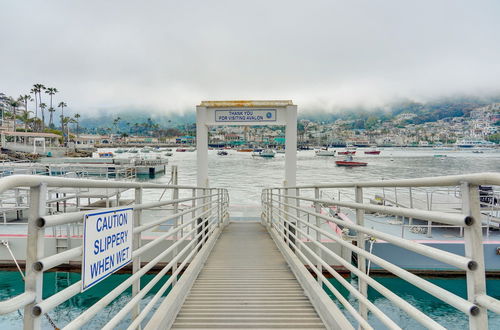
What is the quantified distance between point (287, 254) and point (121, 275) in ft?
17.6

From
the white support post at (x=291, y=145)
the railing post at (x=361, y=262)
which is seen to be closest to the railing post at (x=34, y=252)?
the railing post at (x=361, y=262)

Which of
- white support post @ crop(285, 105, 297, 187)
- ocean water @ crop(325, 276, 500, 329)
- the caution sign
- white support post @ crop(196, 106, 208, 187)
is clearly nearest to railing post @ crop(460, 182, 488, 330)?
the caution sign

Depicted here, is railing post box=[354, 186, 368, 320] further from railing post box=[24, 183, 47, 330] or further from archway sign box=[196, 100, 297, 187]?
archway sign box=[196, 100, 297, 187]

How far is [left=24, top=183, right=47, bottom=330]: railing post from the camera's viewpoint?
3.96 feet

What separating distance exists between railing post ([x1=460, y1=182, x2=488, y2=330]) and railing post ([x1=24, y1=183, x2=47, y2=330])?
1691 millimetres

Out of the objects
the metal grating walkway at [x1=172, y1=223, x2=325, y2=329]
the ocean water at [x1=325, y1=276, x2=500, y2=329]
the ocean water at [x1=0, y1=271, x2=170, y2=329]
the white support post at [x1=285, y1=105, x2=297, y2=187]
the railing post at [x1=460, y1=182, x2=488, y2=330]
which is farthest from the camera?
the white support post at [x1=285, y1=105, x2=297, y2=187]

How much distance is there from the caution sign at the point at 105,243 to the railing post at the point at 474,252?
66.4 inches

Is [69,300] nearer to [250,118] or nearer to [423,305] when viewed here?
[250,118]

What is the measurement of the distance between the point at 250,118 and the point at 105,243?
28.2ft

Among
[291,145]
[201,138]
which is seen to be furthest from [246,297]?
[201,138]

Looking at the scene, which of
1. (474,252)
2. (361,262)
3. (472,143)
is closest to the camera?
(474,252)

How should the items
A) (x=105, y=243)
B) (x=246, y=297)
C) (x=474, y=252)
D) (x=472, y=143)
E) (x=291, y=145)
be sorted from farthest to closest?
(x=472, y=143) → (x=291, y=145) → (x=246, y=297) → (x=105, y=243) → (x=474, y=252)

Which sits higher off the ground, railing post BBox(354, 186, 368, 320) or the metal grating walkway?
railing post BBox(354, 186, 368, 320)

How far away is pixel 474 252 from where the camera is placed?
4.00ft
